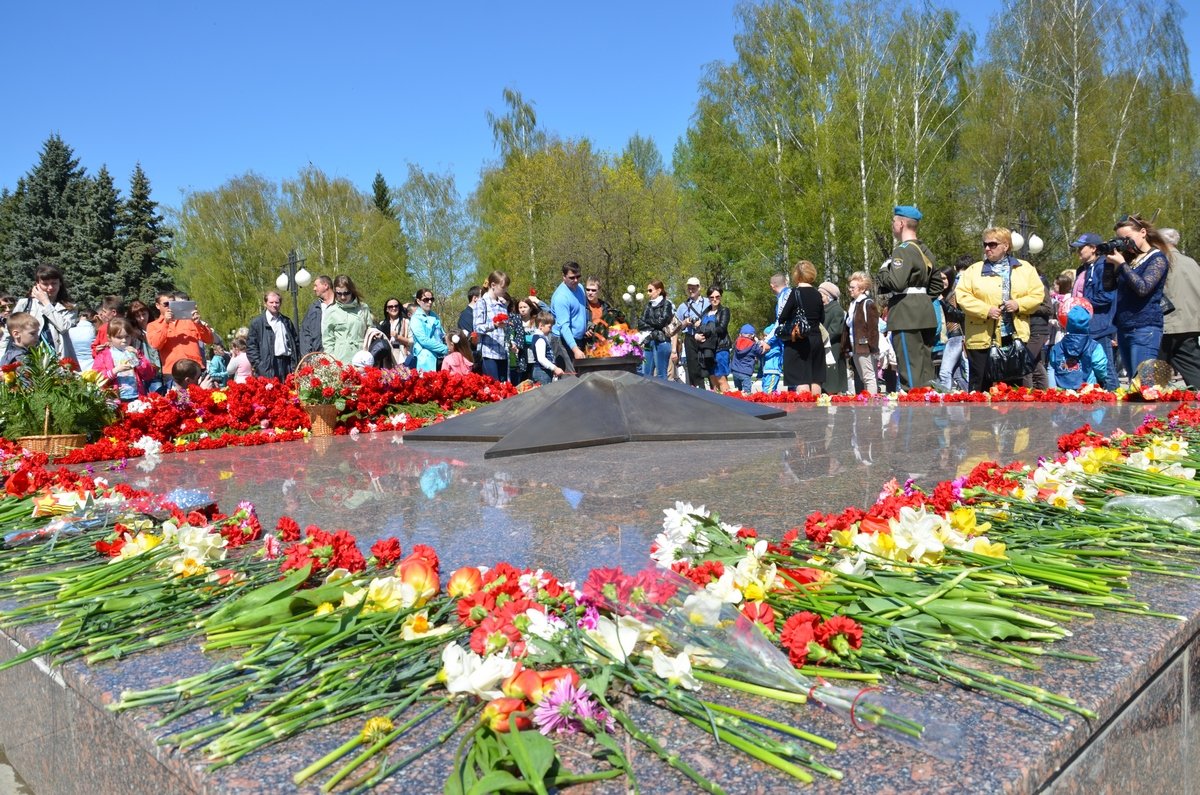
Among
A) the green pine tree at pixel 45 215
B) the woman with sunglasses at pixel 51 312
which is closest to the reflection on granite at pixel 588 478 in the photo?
the woman with sunglasses at pixel 51 312

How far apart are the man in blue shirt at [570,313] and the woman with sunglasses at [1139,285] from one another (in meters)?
4.75

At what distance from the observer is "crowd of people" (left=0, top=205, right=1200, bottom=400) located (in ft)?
24.7

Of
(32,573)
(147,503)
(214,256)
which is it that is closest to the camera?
(32,573)

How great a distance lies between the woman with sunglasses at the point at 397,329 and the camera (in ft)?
→ 41.5

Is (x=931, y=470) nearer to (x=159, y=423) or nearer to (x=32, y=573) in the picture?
(x=32, y=573)

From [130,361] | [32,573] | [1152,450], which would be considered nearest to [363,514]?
[32,573]

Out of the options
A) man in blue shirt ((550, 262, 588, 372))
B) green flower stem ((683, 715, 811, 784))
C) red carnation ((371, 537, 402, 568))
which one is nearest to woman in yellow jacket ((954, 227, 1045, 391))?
man in blue shirt ((550, 262, 588, 372))

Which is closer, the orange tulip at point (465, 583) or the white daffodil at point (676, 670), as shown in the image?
the white daffodil at point (676, 670)

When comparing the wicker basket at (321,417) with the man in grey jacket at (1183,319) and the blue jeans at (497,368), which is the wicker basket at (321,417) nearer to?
the blue jeans at (497,368)

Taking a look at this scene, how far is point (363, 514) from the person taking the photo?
367cm

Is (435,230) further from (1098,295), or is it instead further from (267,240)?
(1098,295)

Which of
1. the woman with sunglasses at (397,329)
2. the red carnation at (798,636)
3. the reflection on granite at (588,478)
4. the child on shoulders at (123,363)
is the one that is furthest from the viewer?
the woman with sunglasses at (397,329)

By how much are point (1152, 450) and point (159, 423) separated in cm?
632

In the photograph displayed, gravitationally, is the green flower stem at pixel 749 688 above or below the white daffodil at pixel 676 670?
below
